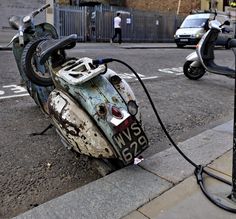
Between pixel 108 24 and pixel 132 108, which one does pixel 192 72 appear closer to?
pixel 132 108

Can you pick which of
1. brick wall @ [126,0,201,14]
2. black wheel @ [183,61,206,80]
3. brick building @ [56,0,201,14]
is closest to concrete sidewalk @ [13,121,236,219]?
black wheel @ [183,61,206,80]

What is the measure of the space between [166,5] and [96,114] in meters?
36.1

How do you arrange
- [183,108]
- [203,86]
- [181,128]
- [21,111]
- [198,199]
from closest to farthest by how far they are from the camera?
[198,199], [181,128], [21,111], [183,108], [203,86]

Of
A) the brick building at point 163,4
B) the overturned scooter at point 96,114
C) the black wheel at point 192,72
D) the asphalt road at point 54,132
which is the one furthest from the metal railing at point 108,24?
the overturned scooter at point 96,114

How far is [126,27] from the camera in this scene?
26.6 metres

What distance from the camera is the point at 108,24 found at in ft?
83.3

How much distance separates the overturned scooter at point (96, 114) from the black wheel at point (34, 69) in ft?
3.35

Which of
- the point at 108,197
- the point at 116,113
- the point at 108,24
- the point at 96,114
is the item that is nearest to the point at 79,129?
the point at 96,114

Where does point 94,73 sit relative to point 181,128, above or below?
A: above

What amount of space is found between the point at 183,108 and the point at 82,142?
3.28m

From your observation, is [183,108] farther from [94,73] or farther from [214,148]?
[94,73]

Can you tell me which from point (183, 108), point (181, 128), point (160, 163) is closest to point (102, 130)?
point (160, 163)

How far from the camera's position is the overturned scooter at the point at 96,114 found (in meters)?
3.03

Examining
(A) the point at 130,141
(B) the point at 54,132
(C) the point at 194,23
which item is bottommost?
(B) the point at 54,132
